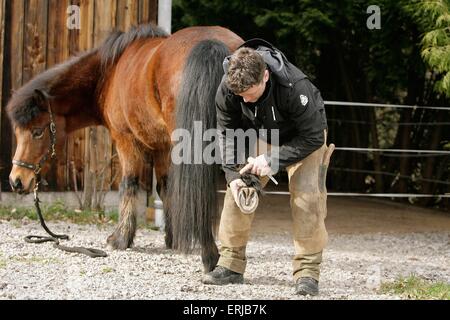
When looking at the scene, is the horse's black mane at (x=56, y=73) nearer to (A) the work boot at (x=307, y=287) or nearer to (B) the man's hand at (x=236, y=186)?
(B) the man's hand at (x=236, y=186)

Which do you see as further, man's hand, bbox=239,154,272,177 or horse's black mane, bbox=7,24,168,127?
horse's black mane, bbox=7,24,168,127

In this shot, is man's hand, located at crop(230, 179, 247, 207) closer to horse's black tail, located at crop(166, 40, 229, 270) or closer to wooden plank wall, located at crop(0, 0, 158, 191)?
horse's black tail, located at crop(166, 40, 229, 270)

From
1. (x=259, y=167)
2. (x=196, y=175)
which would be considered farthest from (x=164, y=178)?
(x=259, y=167)

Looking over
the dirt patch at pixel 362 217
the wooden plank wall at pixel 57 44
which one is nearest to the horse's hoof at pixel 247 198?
the wooden plank wall at pixel 57 44

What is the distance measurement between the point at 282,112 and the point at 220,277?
1.03m

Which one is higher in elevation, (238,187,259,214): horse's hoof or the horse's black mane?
the horse's black mane

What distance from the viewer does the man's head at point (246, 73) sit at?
12.3 feet

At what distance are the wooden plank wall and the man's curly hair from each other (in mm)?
3528

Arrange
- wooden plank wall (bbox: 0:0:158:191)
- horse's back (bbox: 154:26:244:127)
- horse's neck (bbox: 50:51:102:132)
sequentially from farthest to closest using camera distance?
wooden plank wall (bbox: 0:0:158:191), horse's neck (bbox: 50:51:102:132), horse's back (bbox: 154:26:244:127)

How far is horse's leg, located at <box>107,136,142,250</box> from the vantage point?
18.6 ft

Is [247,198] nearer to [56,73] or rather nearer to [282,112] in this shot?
Answer: [282,112]

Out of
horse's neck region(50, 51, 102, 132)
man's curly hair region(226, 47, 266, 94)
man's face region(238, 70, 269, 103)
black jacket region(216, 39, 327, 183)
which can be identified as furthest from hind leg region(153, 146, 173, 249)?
man's curly hair region(226, 47, 266, 94)

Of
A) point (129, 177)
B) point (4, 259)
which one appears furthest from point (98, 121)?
point (4, 259)
